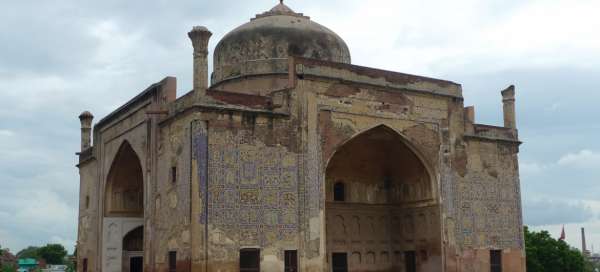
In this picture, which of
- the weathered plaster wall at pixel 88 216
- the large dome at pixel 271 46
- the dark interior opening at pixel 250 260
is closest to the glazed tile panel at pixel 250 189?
the dark interior opening at pixel 250 260

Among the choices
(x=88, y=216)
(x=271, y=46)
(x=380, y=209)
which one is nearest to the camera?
(x=271, y=46)

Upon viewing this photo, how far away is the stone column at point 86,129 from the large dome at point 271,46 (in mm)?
5561

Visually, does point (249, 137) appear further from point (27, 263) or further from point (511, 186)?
point (27, 263)

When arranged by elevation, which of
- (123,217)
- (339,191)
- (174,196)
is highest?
(339,191)

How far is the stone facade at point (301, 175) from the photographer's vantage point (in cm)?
1519

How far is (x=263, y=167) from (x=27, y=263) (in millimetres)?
43899

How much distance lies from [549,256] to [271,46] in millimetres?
18158

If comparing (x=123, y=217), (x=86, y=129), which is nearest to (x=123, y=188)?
(x=123, y=217)

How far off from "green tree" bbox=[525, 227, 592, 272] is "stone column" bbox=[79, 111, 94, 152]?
61.3ft

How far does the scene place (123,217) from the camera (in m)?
20.6

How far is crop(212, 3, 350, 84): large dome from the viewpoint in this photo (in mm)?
19328

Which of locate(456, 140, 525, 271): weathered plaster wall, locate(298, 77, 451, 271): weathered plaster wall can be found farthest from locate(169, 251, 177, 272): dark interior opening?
locate(456, 140, 525, 271): weathered plaster wall

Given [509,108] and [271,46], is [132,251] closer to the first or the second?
[271,46]

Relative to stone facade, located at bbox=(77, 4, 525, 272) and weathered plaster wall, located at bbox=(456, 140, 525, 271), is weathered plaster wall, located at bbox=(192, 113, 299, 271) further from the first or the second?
weathered plaster wall, located at bbox=(456, 140, 525, 271)
